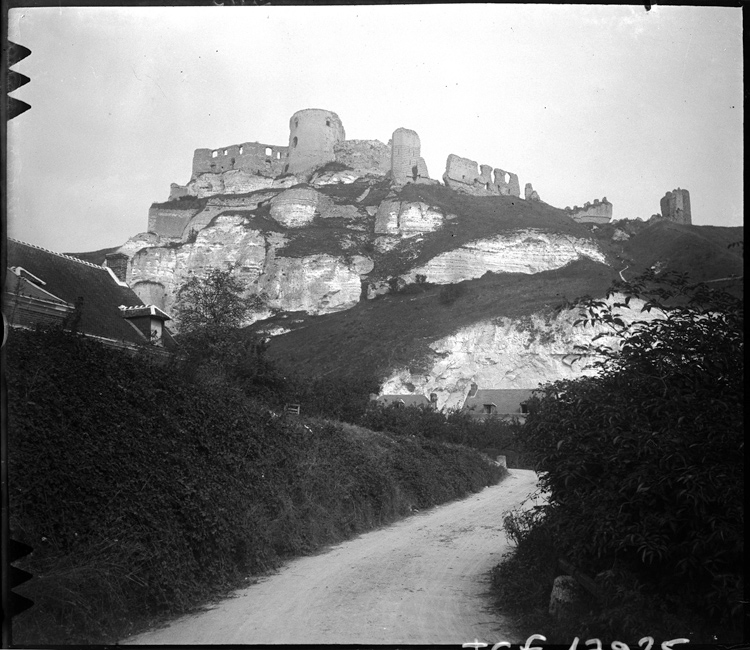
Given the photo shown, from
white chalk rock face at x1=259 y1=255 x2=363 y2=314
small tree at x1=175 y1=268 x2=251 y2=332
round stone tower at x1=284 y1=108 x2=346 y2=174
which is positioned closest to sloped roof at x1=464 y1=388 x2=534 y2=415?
small tree at x1=175 y1=268 x2=251 y2=332

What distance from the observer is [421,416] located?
19859mm

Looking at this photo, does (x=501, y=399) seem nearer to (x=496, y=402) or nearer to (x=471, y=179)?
(x=496, y=402)

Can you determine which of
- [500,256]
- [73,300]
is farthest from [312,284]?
[73,300]

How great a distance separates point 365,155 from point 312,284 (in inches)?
1237

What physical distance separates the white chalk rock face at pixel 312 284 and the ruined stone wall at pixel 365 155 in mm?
25255

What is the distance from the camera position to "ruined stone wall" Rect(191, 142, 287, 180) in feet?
254

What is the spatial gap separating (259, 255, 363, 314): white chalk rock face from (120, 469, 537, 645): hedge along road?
47.6m

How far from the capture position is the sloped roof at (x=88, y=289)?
785cm

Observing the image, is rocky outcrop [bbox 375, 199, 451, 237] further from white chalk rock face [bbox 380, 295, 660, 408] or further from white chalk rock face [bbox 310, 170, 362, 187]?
white chalk rock face [bbox 380, 295, 660, 408]

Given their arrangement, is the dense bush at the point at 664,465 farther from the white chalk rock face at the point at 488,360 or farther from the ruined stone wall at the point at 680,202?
the white chalk rock face at the point at 488,360

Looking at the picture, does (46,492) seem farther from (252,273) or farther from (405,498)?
(252,273)

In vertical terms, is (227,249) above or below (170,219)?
below

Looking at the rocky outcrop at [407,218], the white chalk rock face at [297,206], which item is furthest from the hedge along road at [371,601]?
the white chalk rock face at [297,206]

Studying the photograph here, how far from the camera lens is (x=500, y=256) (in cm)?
5294
